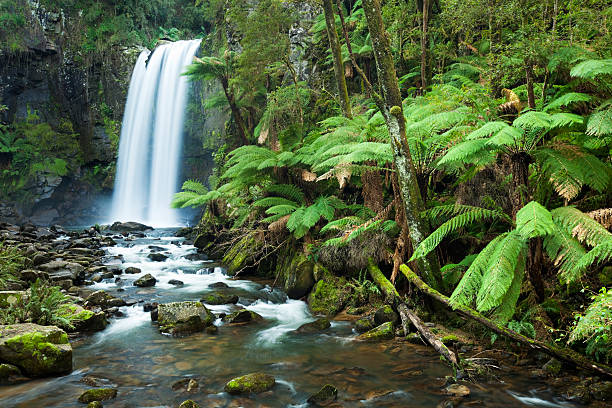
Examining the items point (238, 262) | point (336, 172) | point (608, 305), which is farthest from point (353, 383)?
point (238, 262)

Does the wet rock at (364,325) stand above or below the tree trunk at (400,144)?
below

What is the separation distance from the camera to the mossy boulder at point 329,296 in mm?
6062

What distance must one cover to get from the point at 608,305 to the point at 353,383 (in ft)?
7.29

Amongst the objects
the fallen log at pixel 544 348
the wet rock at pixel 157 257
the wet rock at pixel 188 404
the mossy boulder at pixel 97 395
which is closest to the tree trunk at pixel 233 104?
the wet rock at pixel 157 257

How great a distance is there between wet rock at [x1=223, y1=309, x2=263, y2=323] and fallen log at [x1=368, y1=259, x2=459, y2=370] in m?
1.99

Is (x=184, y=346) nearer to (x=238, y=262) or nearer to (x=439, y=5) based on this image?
(x=238, y=262)

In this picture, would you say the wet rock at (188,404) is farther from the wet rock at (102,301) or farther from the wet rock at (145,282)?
the wet rock at (145,282)

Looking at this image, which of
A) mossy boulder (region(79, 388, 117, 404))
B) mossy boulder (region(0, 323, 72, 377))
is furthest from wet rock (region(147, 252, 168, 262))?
mossy boulder (region(79, 388, 117, 404))

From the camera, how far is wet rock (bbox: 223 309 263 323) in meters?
5.89

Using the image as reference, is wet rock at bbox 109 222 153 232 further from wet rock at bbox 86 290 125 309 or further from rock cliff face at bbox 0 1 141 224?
wet rock at bbox 86 290 125 309

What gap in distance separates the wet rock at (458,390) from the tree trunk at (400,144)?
1.27 m

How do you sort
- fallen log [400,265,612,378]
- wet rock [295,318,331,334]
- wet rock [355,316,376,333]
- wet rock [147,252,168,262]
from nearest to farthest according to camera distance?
fallen log [400,265,612,378] < wet rock [355,316,376,333] < wet rock [295,318,331,334] < wet rock [147,252,168,262]

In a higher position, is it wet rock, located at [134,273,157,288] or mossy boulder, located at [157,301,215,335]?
mossy boulder, located at [157,301,215,335]

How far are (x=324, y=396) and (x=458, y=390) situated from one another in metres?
1.18
